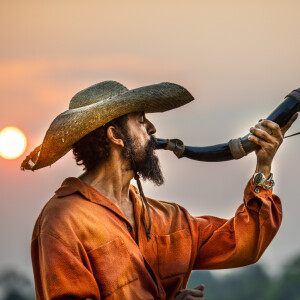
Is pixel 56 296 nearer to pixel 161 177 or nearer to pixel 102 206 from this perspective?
pixel 102 206

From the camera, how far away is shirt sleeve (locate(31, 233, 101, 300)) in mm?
7469

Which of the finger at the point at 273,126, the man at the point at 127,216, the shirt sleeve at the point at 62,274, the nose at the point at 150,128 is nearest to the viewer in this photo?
the shirt sleeve at the point at 62,274

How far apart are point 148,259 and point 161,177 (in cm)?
Result: 65

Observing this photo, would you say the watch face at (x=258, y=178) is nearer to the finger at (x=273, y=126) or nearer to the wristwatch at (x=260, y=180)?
the wristwatch at (x=260, y=180)

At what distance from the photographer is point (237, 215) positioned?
827 cm

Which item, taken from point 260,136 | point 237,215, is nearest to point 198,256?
point 237,215

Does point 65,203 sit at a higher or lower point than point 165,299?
higher

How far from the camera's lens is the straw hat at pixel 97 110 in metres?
7.95

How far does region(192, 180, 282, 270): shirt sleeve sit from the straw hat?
2.85 ft

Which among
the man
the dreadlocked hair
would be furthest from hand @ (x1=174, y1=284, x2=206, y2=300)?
the dreadlocked hair

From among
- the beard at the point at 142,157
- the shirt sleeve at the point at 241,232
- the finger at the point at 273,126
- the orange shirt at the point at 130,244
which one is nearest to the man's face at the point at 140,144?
the beard at the point at 142,157

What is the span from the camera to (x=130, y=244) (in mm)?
7910

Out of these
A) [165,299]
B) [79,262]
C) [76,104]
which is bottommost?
[165,299]

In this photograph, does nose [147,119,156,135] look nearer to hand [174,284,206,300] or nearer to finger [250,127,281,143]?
finger [250,127,281,143]
